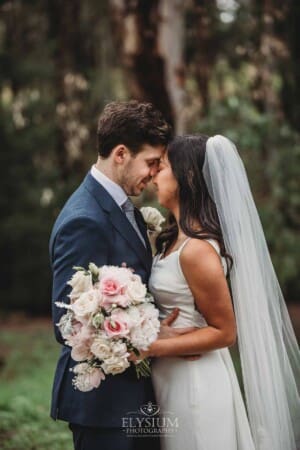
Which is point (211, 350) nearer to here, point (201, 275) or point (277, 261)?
point (201, 275)

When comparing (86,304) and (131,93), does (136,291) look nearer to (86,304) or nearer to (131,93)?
(86,304)

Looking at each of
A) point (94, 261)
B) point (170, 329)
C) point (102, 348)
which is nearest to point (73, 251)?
point (94, 261)

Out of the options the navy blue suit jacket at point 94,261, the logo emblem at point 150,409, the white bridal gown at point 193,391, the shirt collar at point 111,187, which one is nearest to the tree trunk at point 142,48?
the shirt collar at point 111,187

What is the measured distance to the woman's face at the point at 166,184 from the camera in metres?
3.34

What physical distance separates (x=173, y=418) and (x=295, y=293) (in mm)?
11769

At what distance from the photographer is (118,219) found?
10.5 ft

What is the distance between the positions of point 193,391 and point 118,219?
92 cm

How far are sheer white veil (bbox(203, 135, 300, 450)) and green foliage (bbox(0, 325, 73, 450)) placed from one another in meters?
2.48

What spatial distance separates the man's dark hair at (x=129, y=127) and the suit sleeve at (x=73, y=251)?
20.2 inches

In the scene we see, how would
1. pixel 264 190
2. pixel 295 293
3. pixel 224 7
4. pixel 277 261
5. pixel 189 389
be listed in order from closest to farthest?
pixel 189 389 < pixel 277 261 < pixel 264 190 < pixel 224 7 < pixel 295 293

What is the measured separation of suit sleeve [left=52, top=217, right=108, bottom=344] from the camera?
9.72 feet

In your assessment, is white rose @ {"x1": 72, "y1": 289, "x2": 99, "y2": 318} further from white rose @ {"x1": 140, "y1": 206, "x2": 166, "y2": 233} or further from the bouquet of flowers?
white rose @ {"x1": 140, "y1": 206, "x2": 166, "y2": 233}

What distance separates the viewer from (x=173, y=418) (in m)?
3.24

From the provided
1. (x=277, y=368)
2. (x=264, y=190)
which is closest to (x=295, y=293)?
(x=264, y=190)
